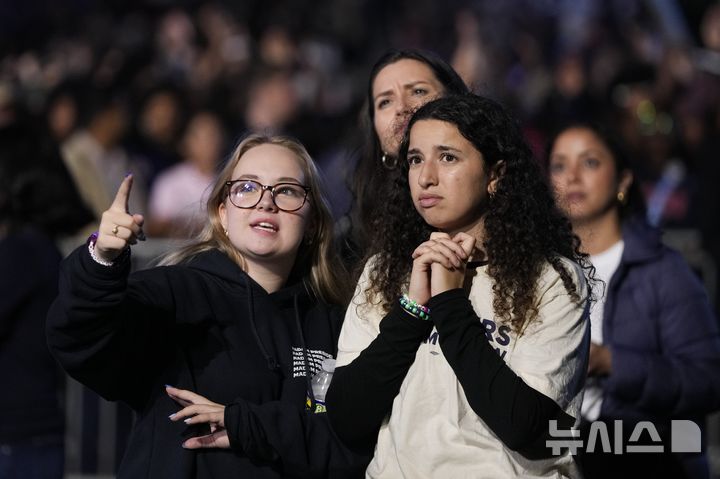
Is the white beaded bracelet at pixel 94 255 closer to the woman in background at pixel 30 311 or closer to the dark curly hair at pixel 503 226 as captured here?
the dark curly hair at pixel 503 226

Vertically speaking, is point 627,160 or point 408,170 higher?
point 627,160

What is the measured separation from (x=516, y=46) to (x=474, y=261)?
985 cm

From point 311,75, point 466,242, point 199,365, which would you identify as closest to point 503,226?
point 466,242

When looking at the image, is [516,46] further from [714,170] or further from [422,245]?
[422,245]

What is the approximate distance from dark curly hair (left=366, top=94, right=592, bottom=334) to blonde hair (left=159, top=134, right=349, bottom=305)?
485 millimetres

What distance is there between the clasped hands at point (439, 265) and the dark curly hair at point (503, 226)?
0.46ft

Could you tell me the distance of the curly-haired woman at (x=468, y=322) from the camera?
319 cm

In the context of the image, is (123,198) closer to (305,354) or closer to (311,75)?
(305,354)

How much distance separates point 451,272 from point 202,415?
90 centimetres

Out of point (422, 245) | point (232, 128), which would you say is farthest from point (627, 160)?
point (232, 128)

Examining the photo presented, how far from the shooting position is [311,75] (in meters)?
12.0

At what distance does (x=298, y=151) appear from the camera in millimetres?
4141

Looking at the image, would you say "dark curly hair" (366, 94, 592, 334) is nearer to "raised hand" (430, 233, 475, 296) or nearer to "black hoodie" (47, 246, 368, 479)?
"raised hand" (430, 233, 475, 296)

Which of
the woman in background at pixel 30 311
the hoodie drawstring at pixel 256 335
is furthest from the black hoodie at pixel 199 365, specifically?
the woman in background at pixel 30 311
